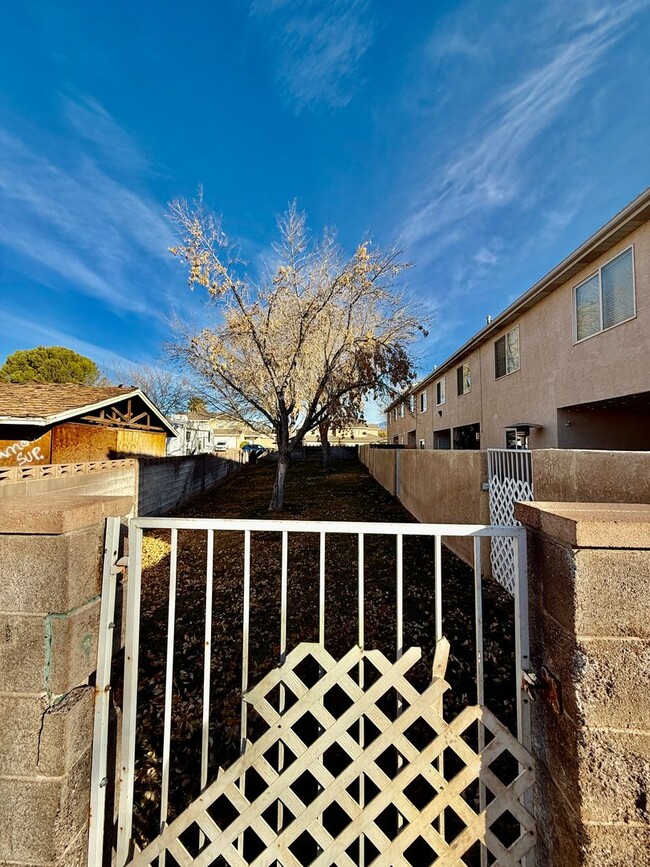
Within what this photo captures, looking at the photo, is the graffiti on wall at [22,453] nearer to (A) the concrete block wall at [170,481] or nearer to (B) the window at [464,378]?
(A) the concrete block wall at [170,481]

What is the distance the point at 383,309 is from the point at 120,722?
1001 centimetres

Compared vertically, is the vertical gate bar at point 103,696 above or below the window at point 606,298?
below

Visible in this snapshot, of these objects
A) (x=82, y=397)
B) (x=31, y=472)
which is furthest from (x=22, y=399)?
(x=31, y=472)

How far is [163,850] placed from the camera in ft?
4.28

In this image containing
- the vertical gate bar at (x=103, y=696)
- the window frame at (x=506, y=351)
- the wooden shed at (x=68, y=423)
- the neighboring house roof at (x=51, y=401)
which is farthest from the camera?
the window frame at (x=506, y=351)

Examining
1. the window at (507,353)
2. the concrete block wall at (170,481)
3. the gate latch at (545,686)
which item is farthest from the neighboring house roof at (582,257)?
the gate latch at (545,686)

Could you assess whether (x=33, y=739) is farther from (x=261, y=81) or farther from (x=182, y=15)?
(x=261, y=81)

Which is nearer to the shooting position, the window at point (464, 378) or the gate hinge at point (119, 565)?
the gate hinge at point (119, 565)

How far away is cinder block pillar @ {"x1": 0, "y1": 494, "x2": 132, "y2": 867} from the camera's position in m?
1.23

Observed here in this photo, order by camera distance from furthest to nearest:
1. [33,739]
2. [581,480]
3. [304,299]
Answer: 1. [304,299]
2. [581,480]
3. [33,739]

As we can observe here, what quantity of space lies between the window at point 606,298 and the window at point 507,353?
8.18ft

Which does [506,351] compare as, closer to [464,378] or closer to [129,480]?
[464,378]

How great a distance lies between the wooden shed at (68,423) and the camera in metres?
7.65

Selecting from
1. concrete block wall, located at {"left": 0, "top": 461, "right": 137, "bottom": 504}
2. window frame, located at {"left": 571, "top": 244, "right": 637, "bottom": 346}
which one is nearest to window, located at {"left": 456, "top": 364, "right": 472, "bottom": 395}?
window frame, located at {"left": 571, "top": 244, "right": 637, "bottom": 346}
